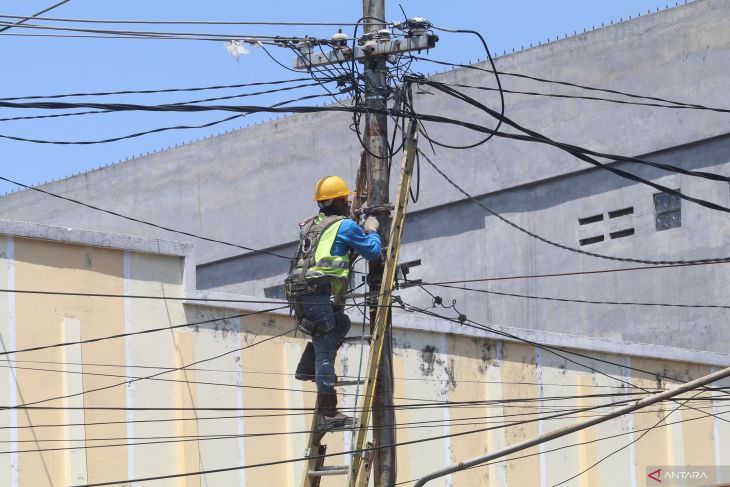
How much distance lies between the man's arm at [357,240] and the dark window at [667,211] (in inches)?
712

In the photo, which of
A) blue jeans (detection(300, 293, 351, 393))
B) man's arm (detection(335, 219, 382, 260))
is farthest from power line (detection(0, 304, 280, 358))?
man's arm (detection(335, 219, 382, 260))

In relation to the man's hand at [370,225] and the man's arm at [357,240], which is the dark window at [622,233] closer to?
the man's hand at [370,225]

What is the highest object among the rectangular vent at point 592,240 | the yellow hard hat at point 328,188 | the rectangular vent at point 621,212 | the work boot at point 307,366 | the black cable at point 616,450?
the rectangular vent at point 621,212

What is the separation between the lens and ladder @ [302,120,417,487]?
13852mm

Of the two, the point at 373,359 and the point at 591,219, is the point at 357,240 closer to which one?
the point at 373,359

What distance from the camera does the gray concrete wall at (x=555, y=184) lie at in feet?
100

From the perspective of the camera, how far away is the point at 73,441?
56.0 feet

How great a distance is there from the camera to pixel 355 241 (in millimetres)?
13703

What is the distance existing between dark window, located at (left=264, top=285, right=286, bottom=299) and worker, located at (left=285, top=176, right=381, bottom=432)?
2011 centimetres

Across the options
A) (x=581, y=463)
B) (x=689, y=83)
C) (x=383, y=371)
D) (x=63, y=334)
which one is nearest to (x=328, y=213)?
(x=383, y=371)

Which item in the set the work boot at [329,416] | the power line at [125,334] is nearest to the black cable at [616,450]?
the power line at [125,334]

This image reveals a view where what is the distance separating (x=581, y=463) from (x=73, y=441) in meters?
Answer: 10.00

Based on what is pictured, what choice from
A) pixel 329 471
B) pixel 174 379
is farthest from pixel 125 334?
pixel 329 471

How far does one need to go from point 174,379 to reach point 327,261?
16.9ft
